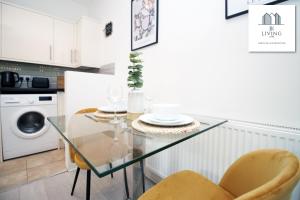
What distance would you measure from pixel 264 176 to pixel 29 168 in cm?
231

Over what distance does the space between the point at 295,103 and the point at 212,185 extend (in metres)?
0.63

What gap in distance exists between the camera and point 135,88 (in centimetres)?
99

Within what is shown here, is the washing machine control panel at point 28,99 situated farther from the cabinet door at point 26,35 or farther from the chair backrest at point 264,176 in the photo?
the chair backrest at point 264,176

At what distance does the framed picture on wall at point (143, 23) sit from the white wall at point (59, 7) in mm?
1547

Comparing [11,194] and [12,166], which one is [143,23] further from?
[12,166]

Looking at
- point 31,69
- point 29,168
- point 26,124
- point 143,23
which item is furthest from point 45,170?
point 143,23

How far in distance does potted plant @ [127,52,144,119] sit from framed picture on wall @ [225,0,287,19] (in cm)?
68

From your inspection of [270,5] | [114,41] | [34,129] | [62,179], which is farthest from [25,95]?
[270,5]

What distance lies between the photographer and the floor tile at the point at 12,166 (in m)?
1.75

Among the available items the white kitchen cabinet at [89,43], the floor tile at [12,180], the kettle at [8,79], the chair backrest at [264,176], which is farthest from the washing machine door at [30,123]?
the chair backrest at [264,176]

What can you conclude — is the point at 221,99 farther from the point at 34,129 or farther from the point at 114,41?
the point at 34,129

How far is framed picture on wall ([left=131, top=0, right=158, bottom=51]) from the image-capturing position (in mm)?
1570

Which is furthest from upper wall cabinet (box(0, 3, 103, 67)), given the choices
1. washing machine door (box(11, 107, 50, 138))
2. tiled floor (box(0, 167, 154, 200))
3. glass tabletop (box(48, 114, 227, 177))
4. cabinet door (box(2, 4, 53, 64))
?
glass tabletop (box(48, 114, 227, 177))

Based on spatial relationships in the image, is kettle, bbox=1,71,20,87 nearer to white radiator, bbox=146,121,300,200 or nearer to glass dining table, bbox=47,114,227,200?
glass dining table, bbox=47,114,227,200
